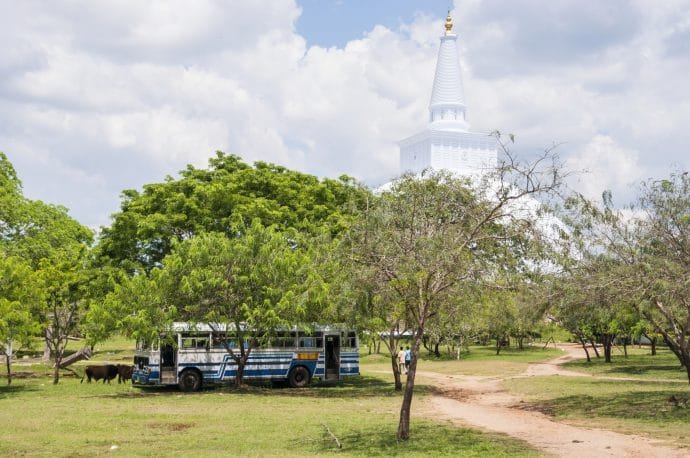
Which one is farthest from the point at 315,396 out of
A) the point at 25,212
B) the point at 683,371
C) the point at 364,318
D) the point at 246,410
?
the point at 25,212

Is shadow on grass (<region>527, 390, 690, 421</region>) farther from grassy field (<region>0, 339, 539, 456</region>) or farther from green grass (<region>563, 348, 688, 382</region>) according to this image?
green grass (<region>563, 348, 688, 382</region>)

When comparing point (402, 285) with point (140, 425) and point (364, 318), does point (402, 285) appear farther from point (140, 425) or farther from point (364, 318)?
point (364, 318)

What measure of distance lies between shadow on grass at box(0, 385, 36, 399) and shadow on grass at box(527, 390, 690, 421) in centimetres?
1732

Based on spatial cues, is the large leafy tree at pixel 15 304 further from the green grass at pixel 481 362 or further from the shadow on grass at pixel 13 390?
the green grass at pixel 481 362

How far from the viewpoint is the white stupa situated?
89.1 meters

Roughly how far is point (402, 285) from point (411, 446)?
10.2ft

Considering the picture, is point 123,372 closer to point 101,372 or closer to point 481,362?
point 101,372

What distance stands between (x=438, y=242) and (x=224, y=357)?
1547cm

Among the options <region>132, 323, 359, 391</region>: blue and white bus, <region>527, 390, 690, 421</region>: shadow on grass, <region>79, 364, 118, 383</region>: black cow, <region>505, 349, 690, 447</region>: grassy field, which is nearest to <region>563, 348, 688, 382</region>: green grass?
<region>505, 349, 690, 447</region>: grassy field

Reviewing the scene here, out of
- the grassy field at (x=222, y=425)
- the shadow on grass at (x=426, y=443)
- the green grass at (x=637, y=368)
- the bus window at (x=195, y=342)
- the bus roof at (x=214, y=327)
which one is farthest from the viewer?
the green grass at (x=637, y=368)

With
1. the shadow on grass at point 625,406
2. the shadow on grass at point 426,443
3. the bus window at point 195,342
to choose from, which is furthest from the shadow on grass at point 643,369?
the shadow on grass at point 426,443

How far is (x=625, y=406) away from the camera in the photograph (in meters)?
21.1

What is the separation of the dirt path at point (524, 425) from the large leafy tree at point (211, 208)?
10.1 metres

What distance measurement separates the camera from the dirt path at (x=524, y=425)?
14461 mm
